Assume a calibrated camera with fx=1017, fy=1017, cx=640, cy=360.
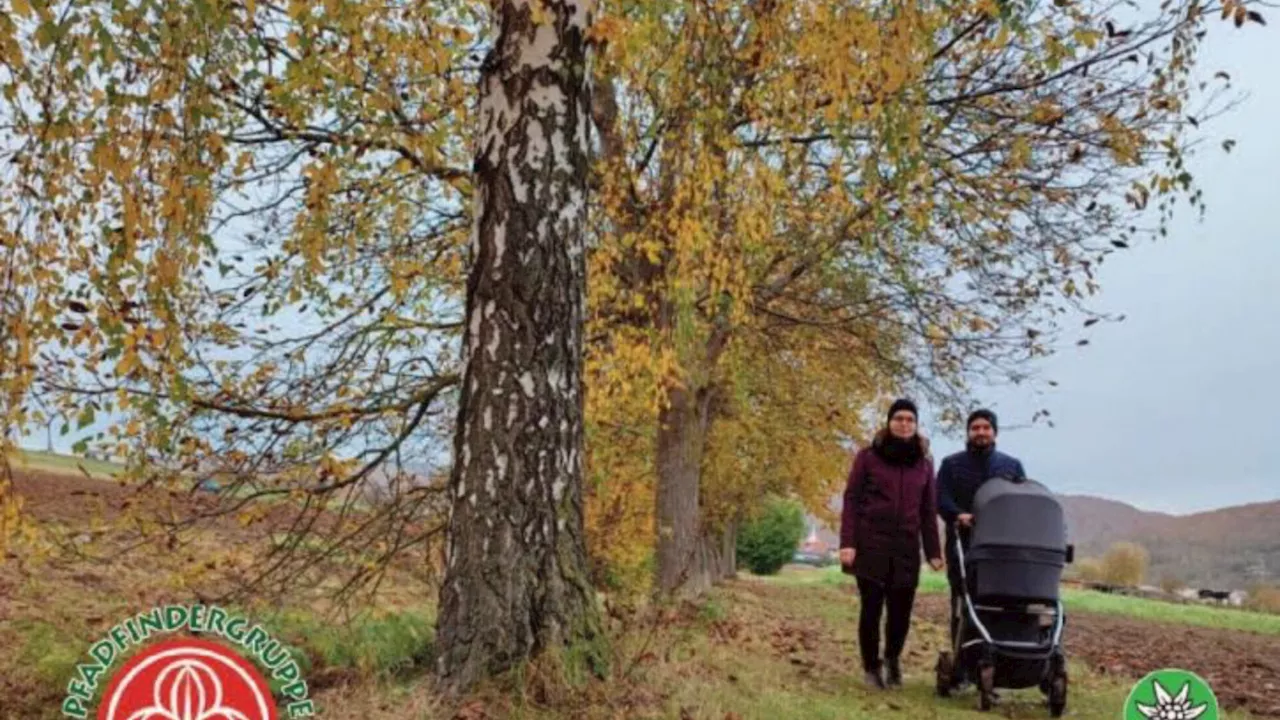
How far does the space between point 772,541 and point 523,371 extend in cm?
3977

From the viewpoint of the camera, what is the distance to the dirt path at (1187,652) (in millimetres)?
10445

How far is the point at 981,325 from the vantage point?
11.1m

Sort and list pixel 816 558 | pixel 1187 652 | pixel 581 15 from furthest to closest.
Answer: pixel 816 558 < pixel 1187 652 < pixel 581 15

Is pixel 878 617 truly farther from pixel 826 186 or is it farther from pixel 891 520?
pixel 826 186

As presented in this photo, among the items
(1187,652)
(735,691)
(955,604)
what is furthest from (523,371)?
(1187,652)

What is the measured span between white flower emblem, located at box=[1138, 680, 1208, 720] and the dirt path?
604cm

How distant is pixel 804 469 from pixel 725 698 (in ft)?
56.8

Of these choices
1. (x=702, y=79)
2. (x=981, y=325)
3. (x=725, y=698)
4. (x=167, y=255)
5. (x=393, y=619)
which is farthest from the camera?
(x=981, y=325)

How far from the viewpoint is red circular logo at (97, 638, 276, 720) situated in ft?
9.66

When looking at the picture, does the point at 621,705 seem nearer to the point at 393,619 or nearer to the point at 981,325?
the point at 393,619

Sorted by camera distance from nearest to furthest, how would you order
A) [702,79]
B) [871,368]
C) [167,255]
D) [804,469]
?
[167,255], [702,79], [871,368], [804,469]

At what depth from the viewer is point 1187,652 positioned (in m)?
14.7

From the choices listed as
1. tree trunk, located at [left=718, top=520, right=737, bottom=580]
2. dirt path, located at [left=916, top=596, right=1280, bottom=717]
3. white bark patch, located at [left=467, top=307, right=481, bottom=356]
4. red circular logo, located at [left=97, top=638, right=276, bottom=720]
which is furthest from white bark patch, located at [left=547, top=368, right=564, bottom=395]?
tree trunk, located at [left=718, top=520, right=737, bottom=580]

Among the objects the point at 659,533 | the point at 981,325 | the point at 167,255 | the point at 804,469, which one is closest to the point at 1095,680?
the point at 981,325
